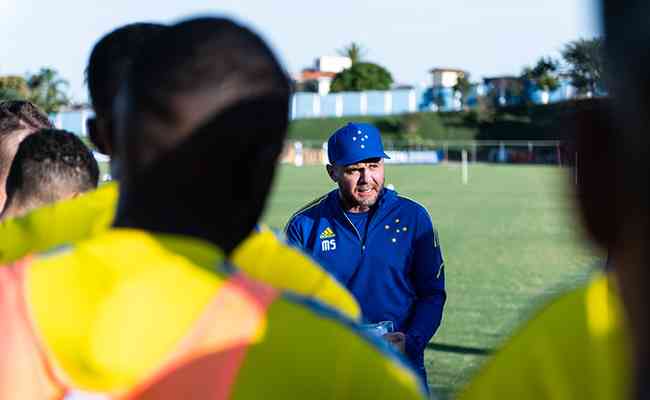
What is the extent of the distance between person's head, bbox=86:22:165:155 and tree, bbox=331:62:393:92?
9715cm

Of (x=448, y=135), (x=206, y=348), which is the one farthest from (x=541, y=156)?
(x=206, y=348)

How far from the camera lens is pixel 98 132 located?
2594mm

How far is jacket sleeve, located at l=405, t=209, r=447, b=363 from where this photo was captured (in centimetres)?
505

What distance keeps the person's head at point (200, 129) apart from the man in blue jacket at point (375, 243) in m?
3.33

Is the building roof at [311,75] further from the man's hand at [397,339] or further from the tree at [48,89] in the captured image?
the man's hand at [397,339]

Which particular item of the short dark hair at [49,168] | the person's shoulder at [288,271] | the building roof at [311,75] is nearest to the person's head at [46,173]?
the short dark hair at [49,168]

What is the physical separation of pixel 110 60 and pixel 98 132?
304 millimetres

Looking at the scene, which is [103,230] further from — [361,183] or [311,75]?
[311,75]

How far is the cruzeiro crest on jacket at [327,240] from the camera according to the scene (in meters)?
5.30

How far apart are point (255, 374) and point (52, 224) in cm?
84

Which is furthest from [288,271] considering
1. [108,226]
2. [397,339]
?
[397,339]

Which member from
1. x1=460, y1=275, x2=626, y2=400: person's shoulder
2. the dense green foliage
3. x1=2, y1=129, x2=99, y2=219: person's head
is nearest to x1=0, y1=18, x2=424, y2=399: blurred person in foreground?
x1=460, y1=275, x2=626, y2=400: person's shoulder

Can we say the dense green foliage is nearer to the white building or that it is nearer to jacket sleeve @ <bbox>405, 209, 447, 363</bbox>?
the white building

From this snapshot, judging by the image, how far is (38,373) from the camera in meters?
1.58
